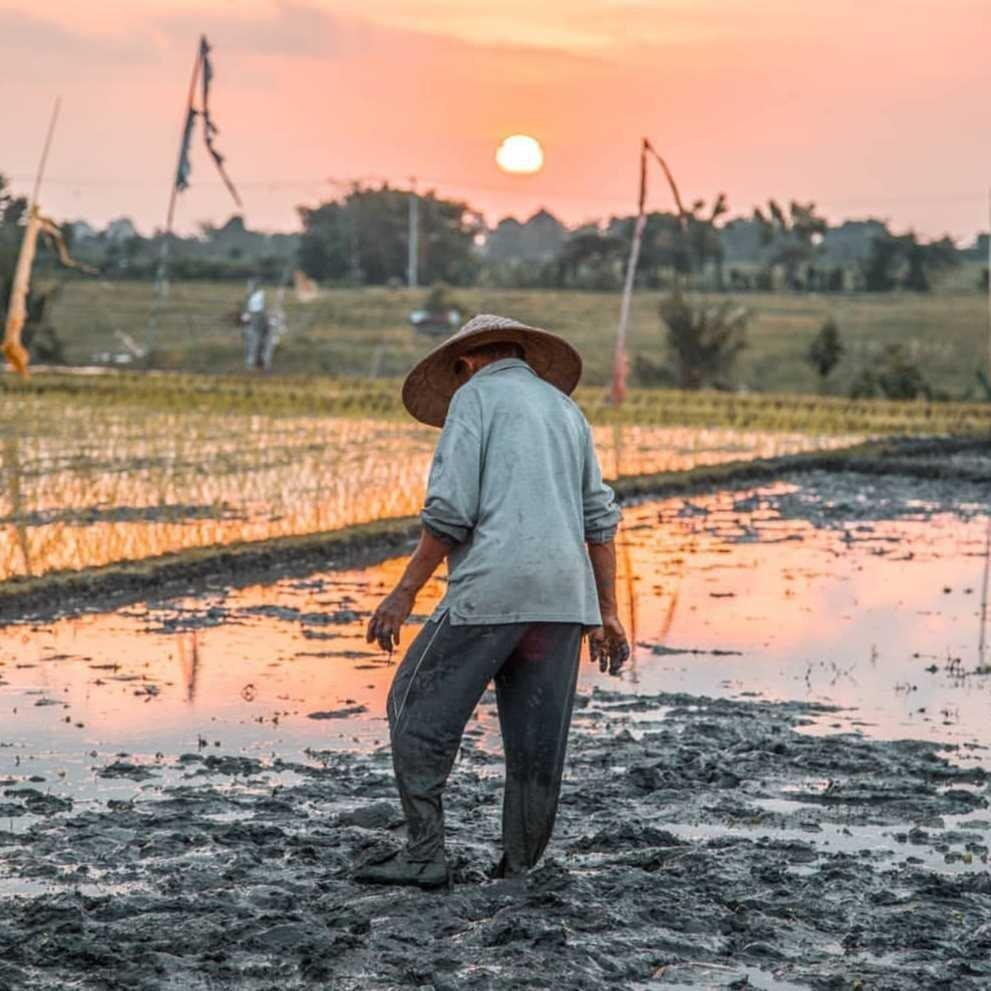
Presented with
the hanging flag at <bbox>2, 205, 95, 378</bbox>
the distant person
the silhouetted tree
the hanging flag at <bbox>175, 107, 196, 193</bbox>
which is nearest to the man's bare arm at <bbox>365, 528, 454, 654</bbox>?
the hanging flag at <bbox>2, 205, 95, 378</bbox>

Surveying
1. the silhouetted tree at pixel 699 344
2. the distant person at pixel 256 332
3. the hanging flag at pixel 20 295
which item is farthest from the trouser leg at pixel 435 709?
the distant person at pixel 256 332

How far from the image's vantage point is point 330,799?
5586mm

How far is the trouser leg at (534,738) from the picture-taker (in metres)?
4.73

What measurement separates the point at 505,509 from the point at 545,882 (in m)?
0.88

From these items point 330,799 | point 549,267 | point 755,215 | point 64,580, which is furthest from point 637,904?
point 755,215

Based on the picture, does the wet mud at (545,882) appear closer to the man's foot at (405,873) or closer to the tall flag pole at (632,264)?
the man's foot at (405,873)

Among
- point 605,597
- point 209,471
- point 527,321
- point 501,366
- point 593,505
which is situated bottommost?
point 209,471

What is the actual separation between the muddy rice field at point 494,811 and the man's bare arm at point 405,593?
0.60m

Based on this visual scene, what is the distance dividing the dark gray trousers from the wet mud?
0.13 meters

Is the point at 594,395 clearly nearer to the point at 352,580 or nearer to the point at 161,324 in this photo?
the point at 352,580

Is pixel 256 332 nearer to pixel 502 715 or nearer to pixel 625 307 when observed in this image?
pixel 625 307

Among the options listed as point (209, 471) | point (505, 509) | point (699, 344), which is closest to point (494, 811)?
point (505, 509)

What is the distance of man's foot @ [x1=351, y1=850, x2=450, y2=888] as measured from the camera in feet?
15.2

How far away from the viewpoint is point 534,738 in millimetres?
4758
